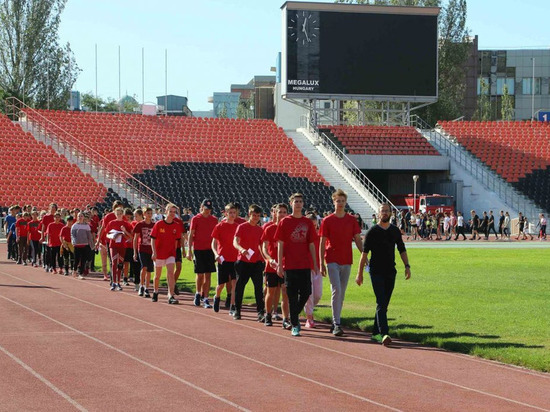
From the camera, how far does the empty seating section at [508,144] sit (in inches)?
2255

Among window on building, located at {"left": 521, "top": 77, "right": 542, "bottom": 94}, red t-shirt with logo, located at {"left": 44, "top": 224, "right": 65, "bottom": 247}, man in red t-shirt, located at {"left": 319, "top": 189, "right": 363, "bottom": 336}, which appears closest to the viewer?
man in red t-shirt, located at {"left": 319, "top": 189, "right": 363, "bottom": 336}

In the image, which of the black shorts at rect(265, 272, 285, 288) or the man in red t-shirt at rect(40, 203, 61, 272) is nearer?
the black shorts at rect(265, 272, 285, 288)

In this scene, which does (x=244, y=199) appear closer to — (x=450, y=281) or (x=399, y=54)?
(x=399, y=54)

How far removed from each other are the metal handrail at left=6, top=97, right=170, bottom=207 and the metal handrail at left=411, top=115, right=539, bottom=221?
18.9 meters

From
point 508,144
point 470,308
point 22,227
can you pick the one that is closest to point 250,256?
point 470,308

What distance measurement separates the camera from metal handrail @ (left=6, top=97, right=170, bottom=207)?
48.8m

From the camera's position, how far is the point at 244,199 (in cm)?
5025

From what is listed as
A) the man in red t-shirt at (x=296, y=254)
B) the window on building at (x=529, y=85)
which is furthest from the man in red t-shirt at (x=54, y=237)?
the window on building at (x=529, y=85)

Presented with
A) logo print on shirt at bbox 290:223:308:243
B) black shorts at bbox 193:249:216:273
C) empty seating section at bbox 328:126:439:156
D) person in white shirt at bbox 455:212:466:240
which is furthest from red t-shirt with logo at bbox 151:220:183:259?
empty seating section at bbox 328:126:439:156

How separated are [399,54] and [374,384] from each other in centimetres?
4651

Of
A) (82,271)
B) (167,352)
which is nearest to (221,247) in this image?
(167,352)

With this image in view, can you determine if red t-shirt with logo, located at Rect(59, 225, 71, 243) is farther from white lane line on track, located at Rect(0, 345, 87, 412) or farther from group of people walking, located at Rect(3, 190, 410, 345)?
white lane line on track, located at Rect(0, 345, 87, 412)

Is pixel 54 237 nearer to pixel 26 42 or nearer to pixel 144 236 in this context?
pixel 144 236

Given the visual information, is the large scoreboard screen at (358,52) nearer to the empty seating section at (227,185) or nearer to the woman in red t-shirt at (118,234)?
the empty seating section at (227,185)
